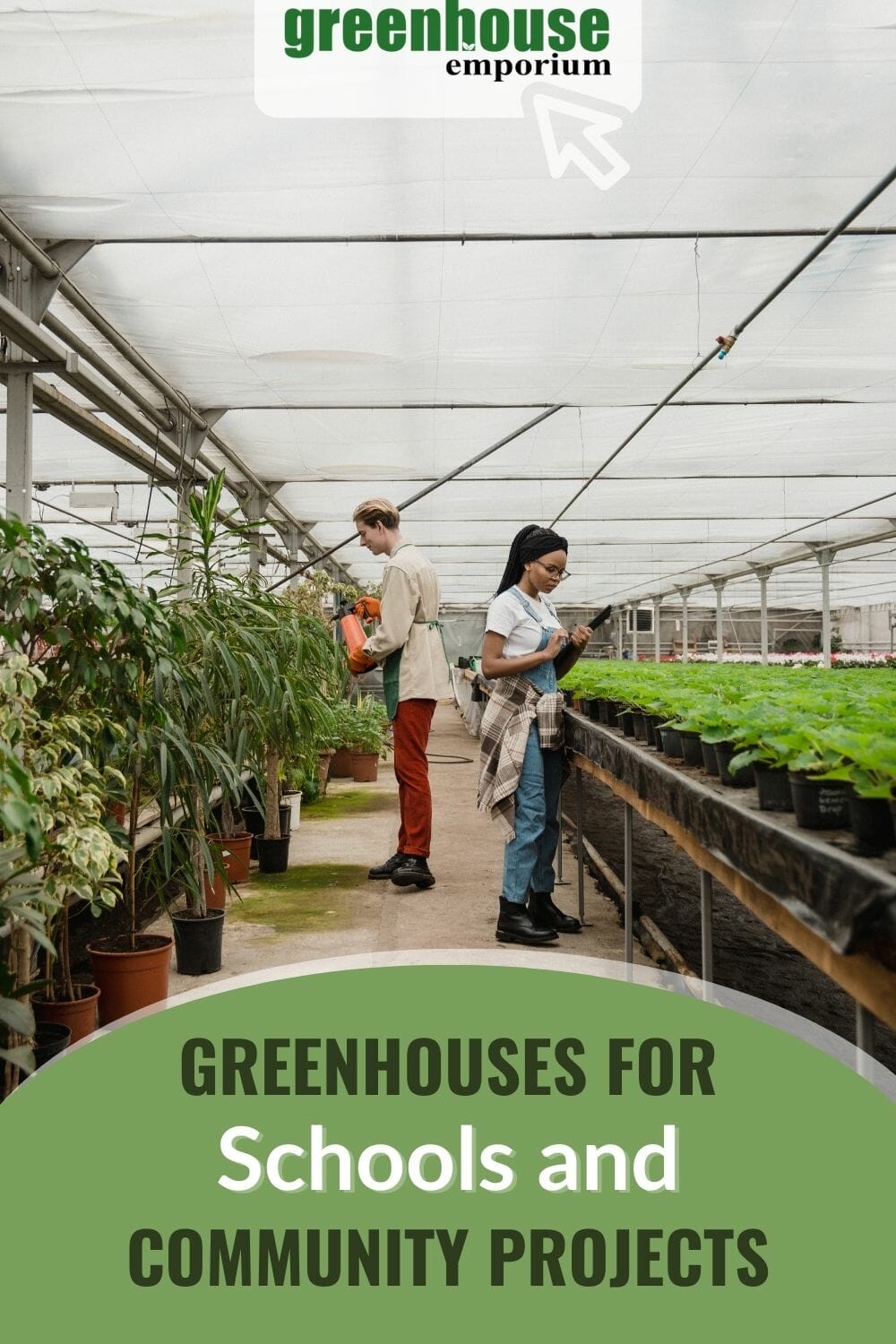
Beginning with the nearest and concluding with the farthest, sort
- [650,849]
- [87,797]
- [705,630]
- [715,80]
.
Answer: [87,797], [715,80], [650,849], [705,630]

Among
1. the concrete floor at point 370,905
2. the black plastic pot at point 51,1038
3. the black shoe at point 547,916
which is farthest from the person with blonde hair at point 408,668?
the black plastic pot at point 51,1038

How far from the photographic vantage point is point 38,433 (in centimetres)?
630

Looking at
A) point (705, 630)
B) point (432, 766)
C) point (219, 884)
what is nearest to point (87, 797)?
point (219, 884)

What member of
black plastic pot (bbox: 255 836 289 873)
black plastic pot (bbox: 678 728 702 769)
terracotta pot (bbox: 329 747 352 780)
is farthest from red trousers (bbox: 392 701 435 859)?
terracotta pot (bbox: 329 747 352 780)

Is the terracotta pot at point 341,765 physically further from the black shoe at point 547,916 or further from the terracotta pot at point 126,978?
the terracotta pot at point 126,978

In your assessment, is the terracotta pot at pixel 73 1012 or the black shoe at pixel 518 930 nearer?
the terracotta pot at pixel 73 1012

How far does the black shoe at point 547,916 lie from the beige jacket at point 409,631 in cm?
90

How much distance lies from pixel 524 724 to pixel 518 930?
0.65 meters

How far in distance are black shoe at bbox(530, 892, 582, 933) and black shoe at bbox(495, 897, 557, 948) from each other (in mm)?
62

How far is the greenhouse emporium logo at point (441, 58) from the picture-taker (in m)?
2.68

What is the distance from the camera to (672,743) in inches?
109

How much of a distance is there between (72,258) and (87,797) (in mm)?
2690

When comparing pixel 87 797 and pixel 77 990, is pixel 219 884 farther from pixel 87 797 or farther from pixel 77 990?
pixel 87 797

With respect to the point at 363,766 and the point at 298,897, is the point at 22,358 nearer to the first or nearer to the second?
the point at 298,897
